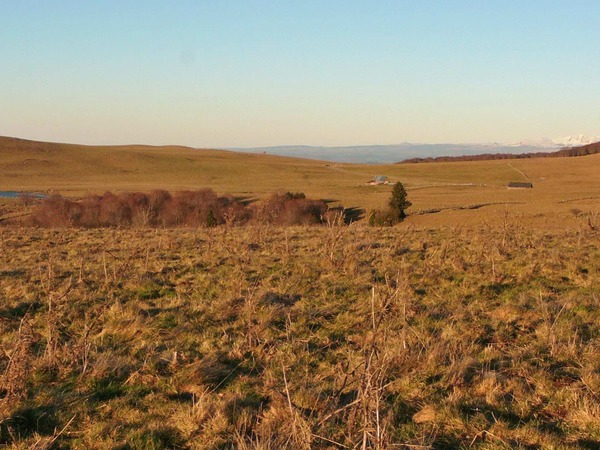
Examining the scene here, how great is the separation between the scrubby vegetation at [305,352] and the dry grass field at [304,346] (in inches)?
0.8

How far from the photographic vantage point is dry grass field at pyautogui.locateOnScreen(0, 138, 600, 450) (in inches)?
146

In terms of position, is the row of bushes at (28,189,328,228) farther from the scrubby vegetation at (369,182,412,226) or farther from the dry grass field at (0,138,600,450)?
the dry grass field at (0,138,600,450)

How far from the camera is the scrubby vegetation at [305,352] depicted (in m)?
3.69

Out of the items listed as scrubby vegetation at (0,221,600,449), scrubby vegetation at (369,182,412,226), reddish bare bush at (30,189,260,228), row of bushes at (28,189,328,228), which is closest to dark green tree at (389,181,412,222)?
scrubby vegetation at (369,182,412,226)

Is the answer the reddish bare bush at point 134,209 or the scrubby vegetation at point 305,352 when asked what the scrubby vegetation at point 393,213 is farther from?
the scrubby vegetation at point 305,352

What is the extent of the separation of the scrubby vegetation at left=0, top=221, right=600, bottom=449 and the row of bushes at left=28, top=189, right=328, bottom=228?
2686 cm

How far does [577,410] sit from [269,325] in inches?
133

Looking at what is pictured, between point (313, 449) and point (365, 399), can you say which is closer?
point (365, 399)

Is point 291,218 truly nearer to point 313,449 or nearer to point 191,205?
point 191,205

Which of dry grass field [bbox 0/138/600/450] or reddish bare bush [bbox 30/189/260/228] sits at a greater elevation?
dry grass field [bbox 0/138/600/450]

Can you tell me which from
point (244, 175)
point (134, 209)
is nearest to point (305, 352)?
point (134, 209)

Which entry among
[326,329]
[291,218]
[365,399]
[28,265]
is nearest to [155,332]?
[326,329]

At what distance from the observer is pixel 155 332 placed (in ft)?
19.5

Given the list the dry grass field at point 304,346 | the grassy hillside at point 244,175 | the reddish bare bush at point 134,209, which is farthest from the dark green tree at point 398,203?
the dry grass field at point 304,346
